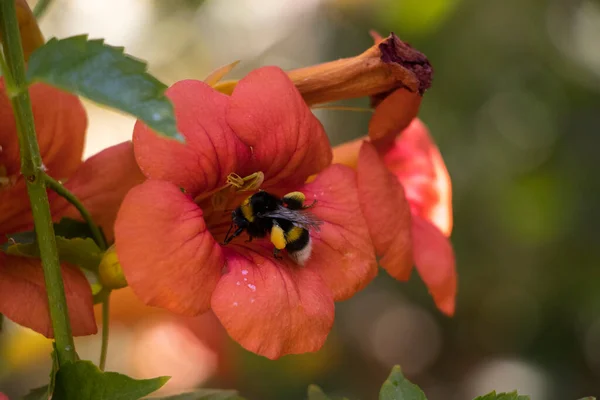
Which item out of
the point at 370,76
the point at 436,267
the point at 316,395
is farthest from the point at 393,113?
the point at 316,395

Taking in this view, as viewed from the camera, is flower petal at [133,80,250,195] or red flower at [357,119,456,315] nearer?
flower petal at [133,80,250,195]

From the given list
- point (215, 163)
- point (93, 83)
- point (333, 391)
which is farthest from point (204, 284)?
point (333, 391)

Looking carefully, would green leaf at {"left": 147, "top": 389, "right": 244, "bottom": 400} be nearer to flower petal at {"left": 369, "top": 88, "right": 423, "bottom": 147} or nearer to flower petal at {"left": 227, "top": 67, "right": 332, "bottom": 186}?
flower petal at {"left": 227, "top": 67, "right": 332, "bottom": 186}

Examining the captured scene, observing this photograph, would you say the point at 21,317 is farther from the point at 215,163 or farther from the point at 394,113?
the point at 394,113

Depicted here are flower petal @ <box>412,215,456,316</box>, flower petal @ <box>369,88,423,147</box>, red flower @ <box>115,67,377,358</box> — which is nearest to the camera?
red flower @ <box>115,67,377,358</box>

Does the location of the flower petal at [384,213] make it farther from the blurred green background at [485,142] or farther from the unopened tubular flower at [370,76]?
the blurred green background at [485,142]

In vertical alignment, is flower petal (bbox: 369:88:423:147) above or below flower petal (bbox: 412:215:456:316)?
above

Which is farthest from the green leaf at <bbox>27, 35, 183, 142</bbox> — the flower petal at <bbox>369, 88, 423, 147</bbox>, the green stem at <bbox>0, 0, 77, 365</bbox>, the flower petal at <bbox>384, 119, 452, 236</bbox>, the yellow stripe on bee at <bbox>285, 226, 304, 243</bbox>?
the flower petal at <bbox>384, 119, 452, 236</bbox>

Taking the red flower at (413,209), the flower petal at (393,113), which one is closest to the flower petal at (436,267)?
the red flower at (413,209)
